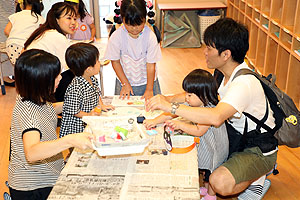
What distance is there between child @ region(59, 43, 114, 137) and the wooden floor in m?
0.76

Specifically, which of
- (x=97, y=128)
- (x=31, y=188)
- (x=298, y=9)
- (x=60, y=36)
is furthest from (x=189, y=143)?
(x=298, y=9)

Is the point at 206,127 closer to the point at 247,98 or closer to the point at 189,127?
the point at 189,127

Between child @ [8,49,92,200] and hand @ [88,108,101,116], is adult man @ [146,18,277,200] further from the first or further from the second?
child @ [8,49,92,200]

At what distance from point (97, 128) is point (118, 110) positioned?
0.58 m

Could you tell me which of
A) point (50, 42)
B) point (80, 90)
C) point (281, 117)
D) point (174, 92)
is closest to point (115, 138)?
point (80, 90)

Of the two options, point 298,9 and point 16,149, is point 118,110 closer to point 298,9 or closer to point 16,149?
point 16,149

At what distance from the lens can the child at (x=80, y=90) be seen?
2229mm

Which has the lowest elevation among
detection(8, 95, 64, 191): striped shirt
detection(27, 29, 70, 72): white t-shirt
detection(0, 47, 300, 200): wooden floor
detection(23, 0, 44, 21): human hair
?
detection(0, 47, 300, 200): wooden floor

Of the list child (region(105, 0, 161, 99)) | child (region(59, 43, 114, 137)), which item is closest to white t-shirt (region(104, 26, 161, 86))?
child (region(105, 0, 161, 99))

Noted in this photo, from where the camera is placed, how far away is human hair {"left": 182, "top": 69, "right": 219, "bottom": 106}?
6.85 feet

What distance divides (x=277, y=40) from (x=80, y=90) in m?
2.52

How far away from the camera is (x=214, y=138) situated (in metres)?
A: 2.13

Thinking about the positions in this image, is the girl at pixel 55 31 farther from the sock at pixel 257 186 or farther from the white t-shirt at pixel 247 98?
the sock at pixel 257 186

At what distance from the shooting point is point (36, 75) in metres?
1.74
